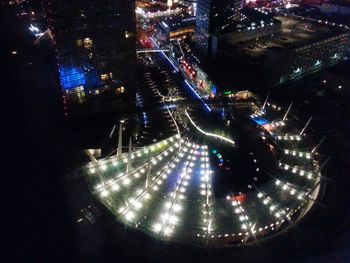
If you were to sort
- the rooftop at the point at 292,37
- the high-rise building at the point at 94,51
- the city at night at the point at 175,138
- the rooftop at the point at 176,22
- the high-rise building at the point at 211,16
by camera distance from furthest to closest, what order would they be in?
the rooftop at the point at 176,22 < the rooftop at the point at 292,37 < the high-rise building at the point at 211,16 < the high-rise building at the point at 94,51 < the city at night at the point at 175,138

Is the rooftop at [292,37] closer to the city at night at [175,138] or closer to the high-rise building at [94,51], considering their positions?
the city at night at [175,138]

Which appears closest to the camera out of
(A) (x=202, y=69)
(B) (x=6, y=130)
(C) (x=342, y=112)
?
(B) (x=6, y=130)

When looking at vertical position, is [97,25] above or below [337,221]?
above

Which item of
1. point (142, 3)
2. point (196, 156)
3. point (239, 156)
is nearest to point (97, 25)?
point (196, 156)

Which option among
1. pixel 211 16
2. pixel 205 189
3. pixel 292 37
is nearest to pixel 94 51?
pixel 205 189

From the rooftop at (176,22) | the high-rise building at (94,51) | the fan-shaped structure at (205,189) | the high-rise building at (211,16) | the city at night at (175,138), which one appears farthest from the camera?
the rooftop at (176,22)

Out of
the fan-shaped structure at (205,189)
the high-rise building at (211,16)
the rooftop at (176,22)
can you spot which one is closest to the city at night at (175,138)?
the fan-shaped structure at (205,189)

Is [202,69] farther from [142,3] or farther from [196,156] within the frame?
[142,3]
